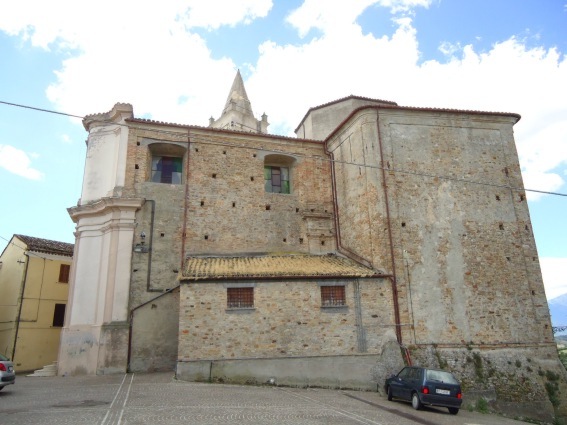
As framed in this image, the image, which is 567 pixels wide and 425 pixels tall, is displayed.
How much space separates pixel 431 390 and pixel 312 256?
313 inches

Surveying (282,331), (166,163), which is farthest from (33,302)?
(282,331)

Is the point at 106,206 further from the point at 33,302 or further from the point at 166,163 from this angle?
the point at 33,302

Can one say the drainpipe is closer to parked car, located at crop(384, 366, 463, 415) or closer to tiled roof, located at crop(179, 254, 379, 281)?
tiled roof, located at crop(179, 254, 379, 281)

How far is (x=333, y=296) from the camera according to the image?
1460 cm

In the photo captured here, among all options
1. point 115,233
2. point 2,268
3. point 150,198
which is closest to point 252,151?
point 150,198

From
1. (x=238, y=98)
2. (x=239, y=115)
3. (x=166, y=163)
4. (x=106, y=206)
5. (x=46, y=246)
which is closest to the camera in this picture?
(x=106, y=206)

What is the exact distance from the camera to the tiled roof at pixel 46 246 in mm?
22733

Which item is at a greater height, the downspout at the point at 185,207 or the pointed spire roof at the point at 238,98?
the pointed spire roof at the point at 238,98

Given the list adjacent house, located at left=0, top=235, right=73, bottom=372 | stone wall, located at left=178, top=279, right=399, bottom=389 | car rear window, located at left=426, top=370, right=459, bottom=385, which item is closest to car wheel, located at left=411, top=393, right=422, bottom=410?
car rear window, located at left=426, top=370, right=459, bottom=385

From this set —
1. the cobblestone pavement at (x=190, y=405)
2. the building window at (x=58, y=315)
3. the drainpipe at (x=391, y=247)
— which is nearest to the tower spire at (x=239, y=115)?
the drainpipe at (x=391, y=247)

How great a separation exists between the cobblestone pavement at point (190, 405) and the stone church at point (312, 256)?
1734 millimetres

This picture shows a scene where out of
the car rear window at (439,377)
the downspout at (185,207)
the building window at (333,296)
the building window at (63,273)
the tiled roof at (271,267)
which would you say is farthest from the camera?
the building window at (63,273)

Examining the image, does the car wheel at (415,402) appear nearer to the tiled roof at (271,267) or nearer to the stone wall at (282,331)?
the stone wall at (282,331)

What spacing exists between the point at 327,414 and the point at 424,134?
1232cm
